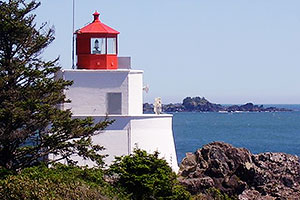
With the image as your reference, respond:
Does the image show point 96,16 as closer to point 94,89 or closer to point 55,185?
point 94,89

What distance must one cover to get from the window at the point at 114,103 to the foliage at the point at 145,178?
2.75 m

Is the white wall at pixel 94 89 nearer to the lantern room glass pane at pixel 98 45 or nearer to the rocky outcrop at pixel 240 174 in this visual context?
the lantern room glass pane at pixel 98 45

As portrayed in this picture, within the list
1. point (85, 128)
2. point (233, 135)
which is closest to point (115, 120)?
point (85, 128)

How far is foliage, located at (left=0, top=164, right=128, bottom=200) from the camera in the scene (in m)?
14.9

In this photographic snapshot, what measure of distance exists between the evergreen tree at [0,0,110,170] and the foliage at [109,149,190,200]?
4.48ft

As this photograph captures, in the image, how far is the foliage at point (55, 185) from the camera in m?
14.9

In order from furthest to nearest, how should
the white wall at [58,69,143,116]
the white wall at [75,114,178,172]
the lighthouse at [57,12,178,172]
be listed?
1. the white wall at [58,69,143,116]
2. the lighthouse at [57,12,178,172]
3. the white wall at [75,114,178,172]

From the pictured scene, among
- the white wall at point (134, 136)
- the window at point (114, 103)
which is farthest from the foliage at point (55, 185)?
the window at point (114, 103)

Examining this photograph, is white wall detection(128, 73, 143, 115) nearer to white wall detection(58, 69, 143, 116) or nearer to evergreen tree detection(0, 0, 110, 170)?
white wall detection(58, 69, 143, 116)

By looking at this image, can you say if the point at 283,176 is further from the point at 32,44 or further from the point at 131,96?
the point at 32,44

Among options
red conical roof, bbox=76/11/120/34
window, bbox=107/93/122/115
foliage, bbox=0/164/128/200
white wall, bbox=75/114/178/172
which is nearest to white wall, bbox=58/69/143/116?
window, bbox=107/93/122/115

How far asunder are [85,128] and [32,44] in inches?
106

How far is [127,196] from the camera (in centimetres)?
1789

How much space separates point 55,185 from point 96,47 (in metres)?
8.61
